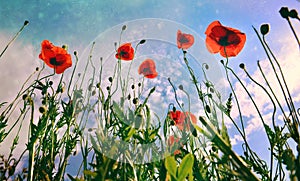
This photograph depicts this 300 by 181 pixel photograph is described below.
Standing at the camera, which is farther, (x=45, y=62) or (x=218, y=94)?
(x=45, y=62)

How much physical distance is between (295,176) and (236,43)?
1.66 metres

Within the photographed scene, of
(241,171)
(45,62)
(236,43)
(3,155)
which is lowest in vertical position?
(241,171)

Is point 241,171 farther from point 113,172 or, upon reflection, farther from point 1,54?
point 1,54

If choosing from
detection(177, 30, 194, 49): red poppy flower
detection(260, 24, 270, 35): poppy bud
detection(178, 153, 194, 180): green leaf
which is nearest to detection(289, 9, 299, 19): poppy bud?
detection(260, 24, 270, 35): poppy bud

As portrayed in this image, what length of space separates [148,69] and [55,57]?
62 cm

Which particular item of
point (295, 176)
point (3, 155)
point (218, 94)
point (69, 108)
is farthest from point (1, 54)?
point (295, 176)

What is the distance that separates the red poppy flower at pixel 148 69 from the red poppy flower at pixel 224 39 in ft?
1.43

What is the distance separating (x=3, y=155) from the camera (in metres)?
1.54

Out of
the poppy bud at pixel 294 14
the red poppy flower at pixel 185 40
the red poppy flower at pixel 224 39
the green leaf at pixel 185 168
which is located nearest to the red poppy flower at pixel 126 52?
the red poppy flower at pixel 185 40

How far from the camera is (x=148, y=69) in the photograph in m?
2.13

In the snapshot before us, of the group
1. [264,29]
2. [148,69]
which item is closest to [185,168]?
[264,29]

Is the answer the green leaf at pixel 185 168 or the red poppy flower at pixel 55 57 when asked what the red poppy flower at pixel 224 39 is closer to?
the red poppy flower at pixel 55 57

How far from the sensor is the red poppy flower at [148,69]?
6.86 ft

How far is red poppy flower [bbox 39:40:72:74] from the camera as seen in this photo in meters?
1.81
